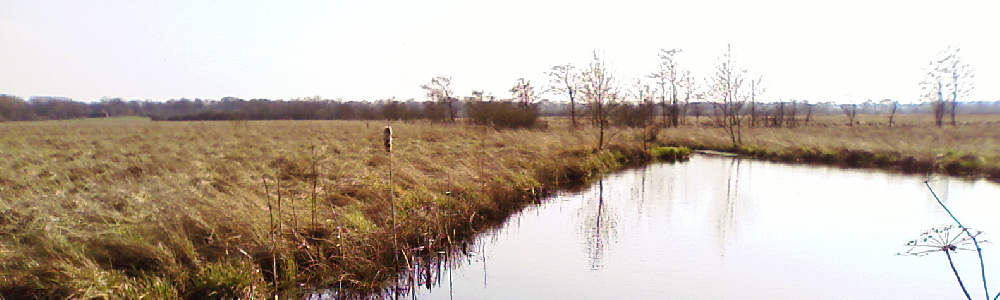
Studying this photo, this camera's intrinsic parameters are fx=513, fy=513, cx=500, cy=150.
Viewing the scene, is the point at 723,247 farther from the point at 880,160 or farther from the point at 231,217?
the point at 880,160

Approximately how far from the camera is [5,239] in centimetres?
391

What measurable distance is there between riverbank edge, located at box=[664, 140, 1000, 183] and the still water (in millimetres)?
1913

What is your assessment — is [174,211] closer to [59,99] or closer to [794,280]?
[794,280]

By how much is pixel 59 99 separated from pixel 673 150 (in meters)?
22.7

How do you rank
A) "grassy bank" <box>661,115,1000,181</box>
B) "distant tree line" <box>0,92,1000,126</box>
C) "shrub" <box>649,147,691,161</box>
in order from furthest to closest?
"distant tree line" <box>0,92,1000,126</box>
"shrub" <box>649,147,691,161</box>
"grassy bank" <box>661,115,1000,181</box>

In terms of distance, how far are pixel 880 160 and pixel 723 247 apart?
10471 mm

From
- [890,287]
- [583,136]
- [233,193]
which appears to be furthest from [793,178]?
[233,193]

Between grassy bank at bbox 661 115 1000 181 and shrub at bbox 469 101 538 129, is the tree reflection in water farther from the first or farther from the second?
shrub at bbox 469 101 538 129

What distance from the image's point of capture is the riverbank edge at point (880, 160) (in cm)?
1111

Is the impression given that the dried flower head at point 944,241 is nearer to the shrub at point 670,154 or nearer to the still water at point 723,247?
the still water at point 723,247

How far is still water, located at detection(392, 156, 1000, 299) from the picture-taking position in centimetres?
445

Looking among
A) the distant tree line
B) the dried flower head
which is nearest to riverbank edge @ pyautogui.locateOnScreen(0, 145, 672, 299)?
the dried flower head

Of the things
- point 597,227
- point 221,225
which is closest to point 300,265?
point 221,225

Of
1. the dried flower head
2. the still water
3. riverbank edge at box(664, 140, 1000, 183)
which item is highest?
the dried flower head
